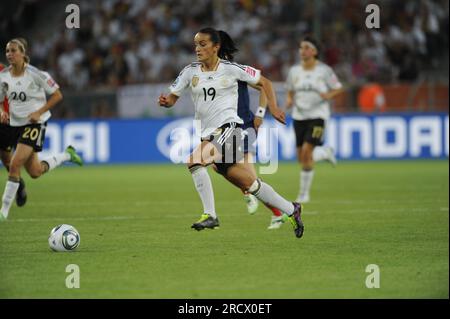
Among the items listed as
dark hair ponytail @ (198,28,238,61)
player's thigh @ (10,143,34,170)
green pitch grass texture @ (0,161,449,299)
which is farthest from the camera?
player's thigh @ (10,143,34,170)

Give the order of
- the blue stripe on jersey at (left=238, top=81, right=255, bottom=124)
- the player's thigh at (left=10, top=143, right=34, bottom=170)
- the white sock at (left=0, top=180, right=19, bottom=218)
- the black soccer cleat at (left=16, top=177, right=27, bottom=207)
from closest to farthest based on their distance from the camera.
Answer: the blue stripe on jersey at (left=238, top=81, right=255, bottom=124) < the white sock at (left=0, top=180, right=19, bottom=218) < the player's thigh at (left=10, top=143, right=34, bottom=170) < the black soccer cleat at (left=16, top=177, right=27, bottom=207)

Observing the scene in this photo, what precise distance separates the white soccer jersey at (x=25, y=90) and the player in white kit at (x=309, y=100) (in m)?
4.53

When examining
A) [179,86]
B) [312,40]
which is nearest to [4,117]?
[179,86]

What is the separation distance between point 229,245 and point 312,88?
6390 mm

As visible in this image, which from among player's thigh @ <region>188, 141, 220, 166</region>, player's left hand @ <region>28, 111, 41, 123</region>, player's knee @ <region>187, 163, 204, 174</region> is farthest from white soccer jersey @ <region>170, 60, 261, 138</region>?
player's left hand @ <region>28, 111, 41, 123</region>

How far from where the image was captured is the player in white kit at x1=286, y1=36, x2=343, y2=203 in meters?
15.9

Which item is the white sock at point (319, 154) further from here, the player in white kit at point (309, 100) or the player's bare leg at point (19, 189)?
the player's bare leg at point (19, 189)

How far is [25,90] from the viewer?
515 inches

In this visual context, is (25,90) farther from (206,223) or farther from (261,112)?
(206,223)

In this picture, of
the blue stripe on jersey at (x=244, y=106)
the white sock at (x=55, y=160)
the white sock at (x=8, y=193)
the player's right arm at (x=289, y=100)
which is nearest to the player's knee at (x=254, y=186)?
the blue stripe on jersey at (x=244, y=106)

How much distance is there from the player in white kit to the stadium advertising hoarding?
7167 mm

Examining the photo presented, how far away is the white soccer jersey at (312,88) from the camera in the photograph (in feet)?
53.0

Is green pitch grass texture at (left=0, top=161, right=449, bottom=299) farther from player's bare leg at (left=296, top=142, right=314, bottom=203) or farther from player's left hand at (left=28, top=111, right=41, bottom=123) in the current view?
player's left hand at (left=28, top=111, right=41, bottom=123)

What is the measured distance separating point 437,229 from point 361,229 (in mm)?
870
